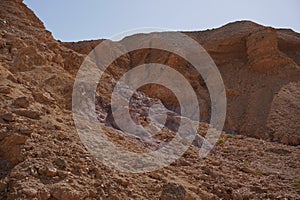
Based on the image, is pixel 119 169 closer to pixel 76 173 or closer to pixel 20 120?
pixel 76 173

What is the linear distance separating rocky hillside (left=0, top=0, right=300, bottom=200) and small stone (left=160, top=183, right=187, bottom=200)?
0.05ft

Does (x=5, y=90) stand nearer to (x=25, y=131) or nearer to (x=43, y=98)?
(x=43, y=98)

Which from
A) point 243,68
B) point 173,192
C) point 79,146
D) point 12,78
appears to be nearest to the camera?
point 173,192

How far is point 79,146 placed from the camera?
16.3 feet

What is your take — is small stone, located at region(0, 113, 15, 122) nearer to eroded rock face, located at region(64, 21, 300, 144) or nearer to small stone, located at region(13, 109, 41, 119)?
small stone, located at region(13, 109, 41, 119)

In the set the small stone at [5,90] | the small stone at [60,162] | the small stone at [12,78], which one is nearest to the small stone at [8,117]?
the small stone at [5,90]

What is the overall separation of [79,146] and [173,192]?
5.26 ft

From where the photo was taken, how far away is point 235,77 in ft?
57.1

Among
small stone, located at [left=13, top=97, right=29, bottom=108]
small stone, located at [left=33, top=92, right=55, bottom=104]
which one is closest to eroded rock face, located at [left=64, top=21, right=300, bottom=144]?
small stone, located at [left=33, top=92, right=55, bottom=104]

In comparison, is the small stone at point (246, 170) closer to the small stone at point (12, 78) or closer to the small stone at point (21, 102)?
the small stone at point (21, 102)

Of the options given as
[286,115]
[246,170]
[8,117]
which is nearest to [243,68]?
[286,115]

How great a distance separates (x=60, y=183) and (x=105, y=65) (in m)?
11.8

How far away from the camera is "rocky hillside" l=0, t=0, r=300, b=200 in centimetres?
420

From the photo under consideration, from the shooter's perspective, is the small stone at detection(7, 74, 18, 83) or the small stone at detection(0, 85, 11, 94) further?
the small stone at detection(7, 74, 18, 83)
